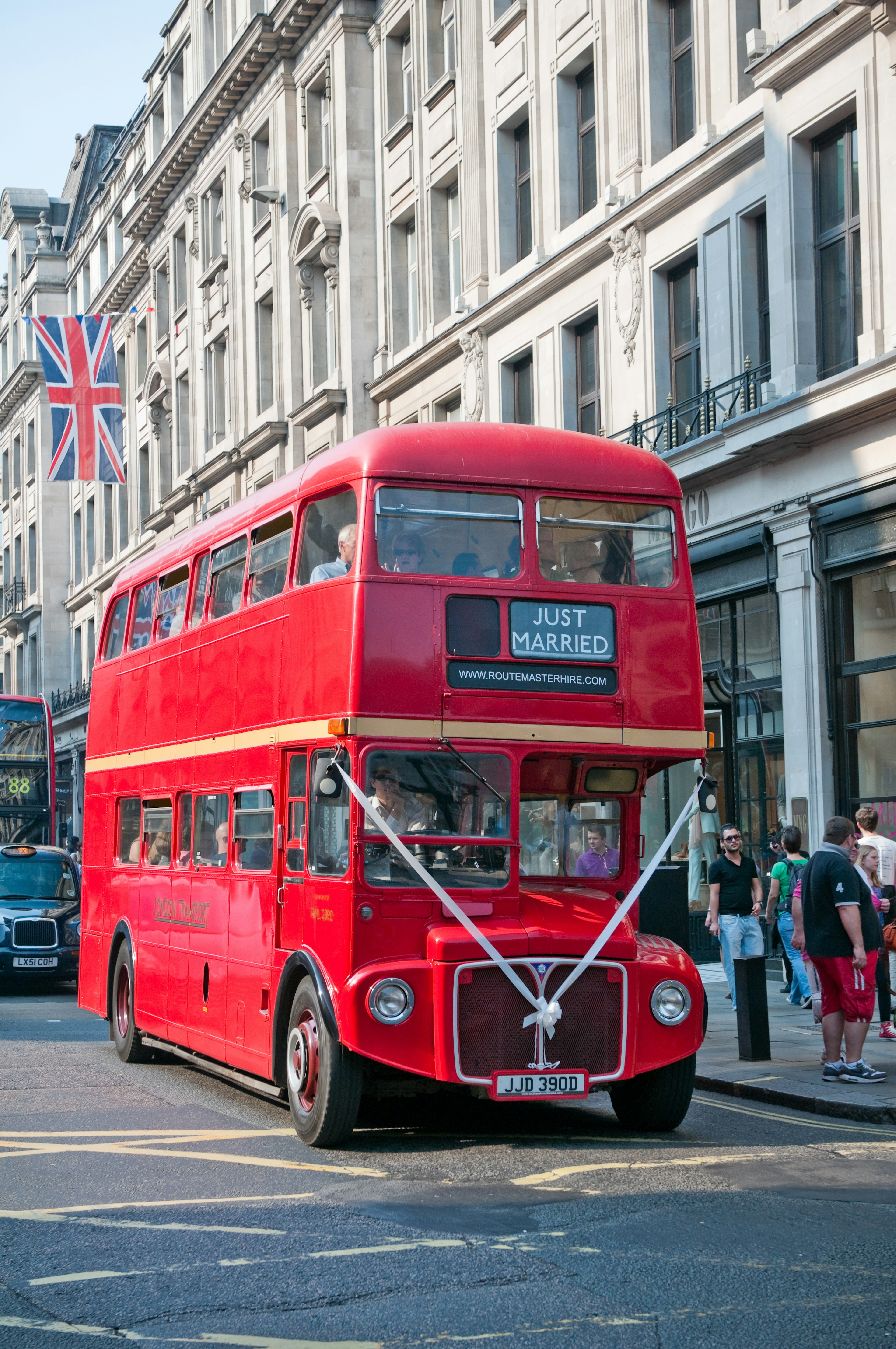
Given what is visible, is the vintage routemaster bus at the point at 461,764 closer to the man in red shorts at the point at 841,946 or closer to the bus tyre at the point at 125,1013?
the man in red shorts at the point at 841,946

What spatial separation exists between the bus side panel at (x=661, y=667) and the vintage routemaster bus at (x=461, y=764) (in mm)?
14

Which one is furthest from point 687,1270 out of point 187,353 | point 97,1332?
point 187,353

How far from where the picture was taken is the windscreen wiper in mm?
9531

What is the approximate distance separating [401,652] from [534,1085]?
8.26 feet

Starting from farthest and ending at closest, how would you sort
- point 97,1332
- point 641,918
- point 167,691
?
1. point 641,918
2. point 167,691
3. point 97,1332

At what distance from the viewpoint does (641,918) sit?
14.2 meters

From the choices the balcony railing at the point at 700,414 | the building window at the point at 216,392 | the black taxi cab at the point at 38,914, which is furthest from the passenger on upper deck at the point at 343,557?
the building window at the point at 216,392

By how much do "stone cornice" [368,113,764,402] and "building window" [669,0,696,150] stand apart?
81 cm

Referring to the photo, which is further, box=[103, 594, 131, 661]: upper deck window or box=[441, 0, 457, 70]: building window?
box=[441, 0, 457, 70]: building window

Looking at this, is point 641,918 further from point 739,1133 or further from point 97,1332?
point 97,1332

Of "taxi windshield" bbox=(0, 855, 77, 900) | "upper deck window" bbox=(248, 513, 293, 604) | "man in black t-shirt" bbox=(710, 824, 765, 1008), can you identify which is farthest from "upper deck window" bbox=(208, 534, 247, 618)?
"taxi windshield" bbox=(0, 855, 77, 900)

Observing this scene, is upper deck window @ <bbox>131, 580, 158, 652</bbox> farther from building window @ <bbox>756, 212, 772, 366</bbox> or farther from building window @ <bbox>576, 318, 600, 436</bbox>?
building window @ <bbox>576, 318, 600, 436</bbox>

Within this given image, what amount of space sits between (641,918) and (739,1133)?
177 inches

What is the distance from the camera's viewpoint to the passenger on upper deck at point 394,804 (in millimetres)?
9414
